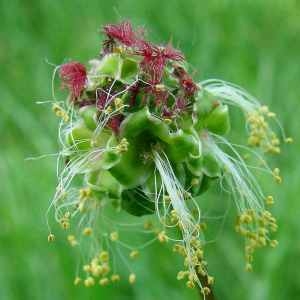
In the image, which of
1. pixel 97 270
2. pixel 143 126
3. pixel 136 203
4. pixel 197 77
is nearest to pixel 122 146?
pixel 143 126

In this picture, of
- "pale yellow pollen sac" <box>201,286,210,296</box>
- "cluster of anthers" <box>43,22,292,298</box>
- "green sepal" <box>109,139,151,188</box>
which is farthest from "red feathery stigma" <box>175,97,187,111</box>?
"pale yellow pollen sac" <box>201,286,210,296</box>

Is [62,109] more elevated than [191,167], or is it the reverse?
[62,109]

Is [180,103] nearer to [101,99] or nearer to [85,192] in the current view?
[101,99]

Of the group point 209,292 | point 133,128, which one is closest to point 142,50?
point 133,128

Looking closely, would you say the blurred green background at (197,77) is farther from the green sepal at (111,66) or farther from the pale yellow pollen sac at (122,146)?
the pale yellow pollen sac at (122,146)

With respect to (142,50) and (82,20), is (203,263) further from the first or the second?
(82,20)

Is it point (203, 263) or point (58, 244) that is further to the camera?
point (58, 244)

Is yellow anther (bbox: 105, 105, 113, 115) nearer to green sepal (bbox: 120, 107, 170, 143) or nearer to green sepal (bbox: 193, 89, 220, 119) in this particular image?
green sepal (bbox: 120, 107, 170, 143)
